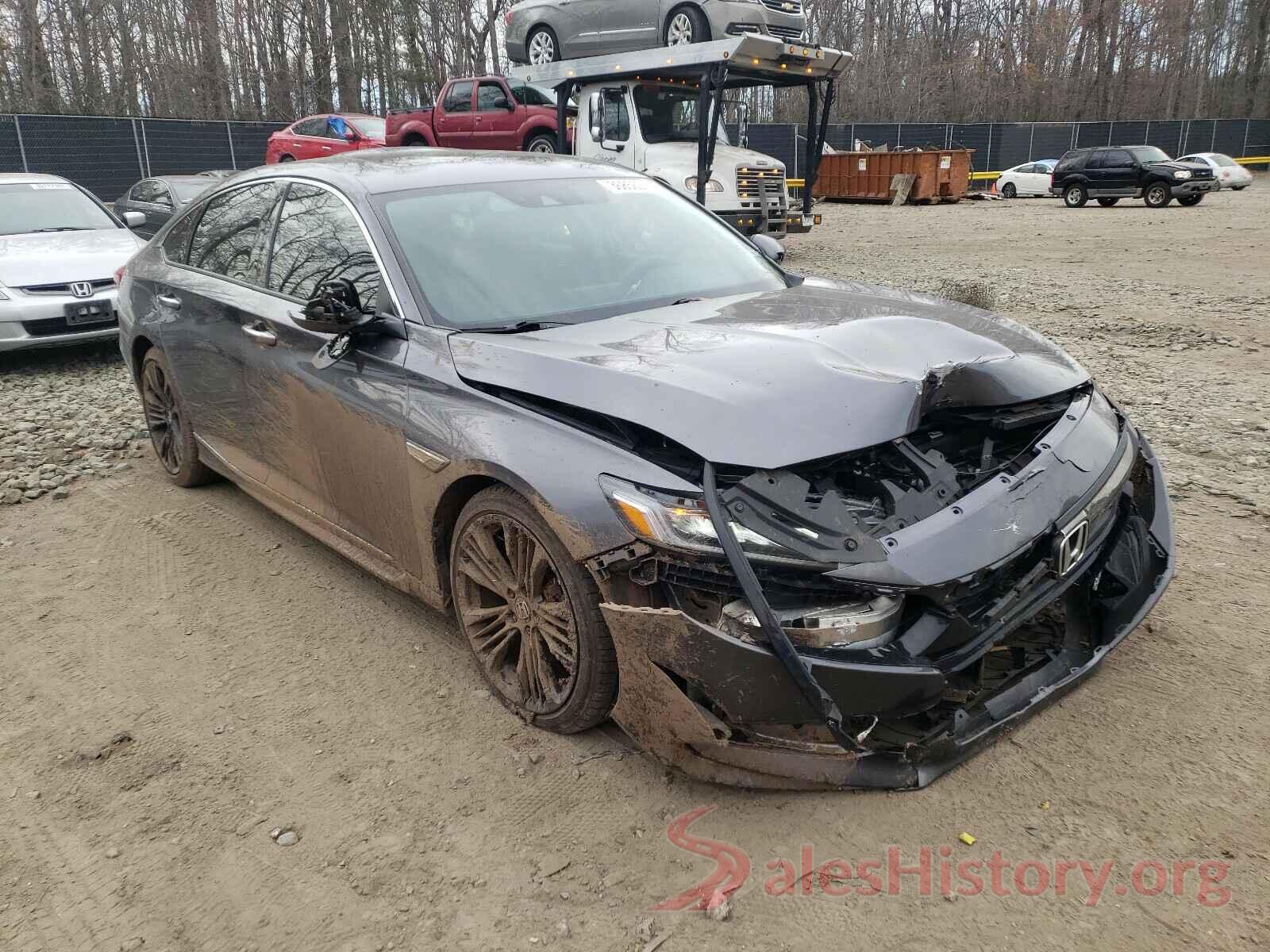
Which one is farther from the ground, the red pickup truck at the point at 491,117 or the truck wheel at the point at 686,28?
the truck wheel at the point at 686,28

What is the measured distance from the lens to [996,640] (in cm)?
243

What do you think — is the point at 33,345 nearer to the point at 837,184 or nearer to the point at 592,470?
the point at 592,470

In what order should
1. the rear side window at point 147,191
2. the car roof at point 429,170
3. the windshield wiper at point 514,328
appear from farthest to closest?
the rear side window at point 147,191 → the car roof at point 429,170 → the windshield wiper at point 514,328

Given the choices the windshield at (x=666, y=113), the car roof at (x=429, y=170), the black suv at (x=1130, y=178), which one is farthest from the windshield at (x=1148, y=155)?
the car roof at (x=429, y=170)

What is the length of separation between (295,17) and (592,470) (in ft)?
115

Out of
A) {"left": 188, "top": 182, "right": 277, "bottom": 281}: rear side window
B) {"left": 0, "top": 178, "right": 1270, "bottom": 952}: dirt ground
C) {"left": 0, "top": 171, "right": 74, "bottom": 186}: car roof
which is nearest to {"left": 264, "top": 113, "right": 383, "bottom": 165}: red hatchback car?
{"left": 0, "top": 171, "right": 74, "bottom": 186}: car roof

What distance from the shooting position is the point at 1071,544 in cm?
260

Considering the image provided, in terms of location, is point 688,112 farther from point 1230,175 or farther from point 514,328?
point 1230,175

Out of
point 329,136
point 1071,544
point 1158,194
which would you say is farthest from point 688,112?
point 1158,194

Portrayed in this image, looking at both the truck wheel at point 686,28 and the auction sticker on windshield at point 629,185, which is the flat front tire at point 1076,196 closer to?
the truck wheel at point 686,28

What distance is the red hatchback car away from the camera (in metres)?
20.2

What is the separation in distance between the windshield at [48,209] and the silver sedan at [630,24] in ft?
25.5

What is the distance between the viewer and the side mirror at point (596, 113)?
13727 millimetres

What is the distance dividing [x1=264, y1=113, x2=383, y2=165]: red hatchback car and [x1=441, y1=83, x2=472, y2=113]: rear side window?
2.20 meters
